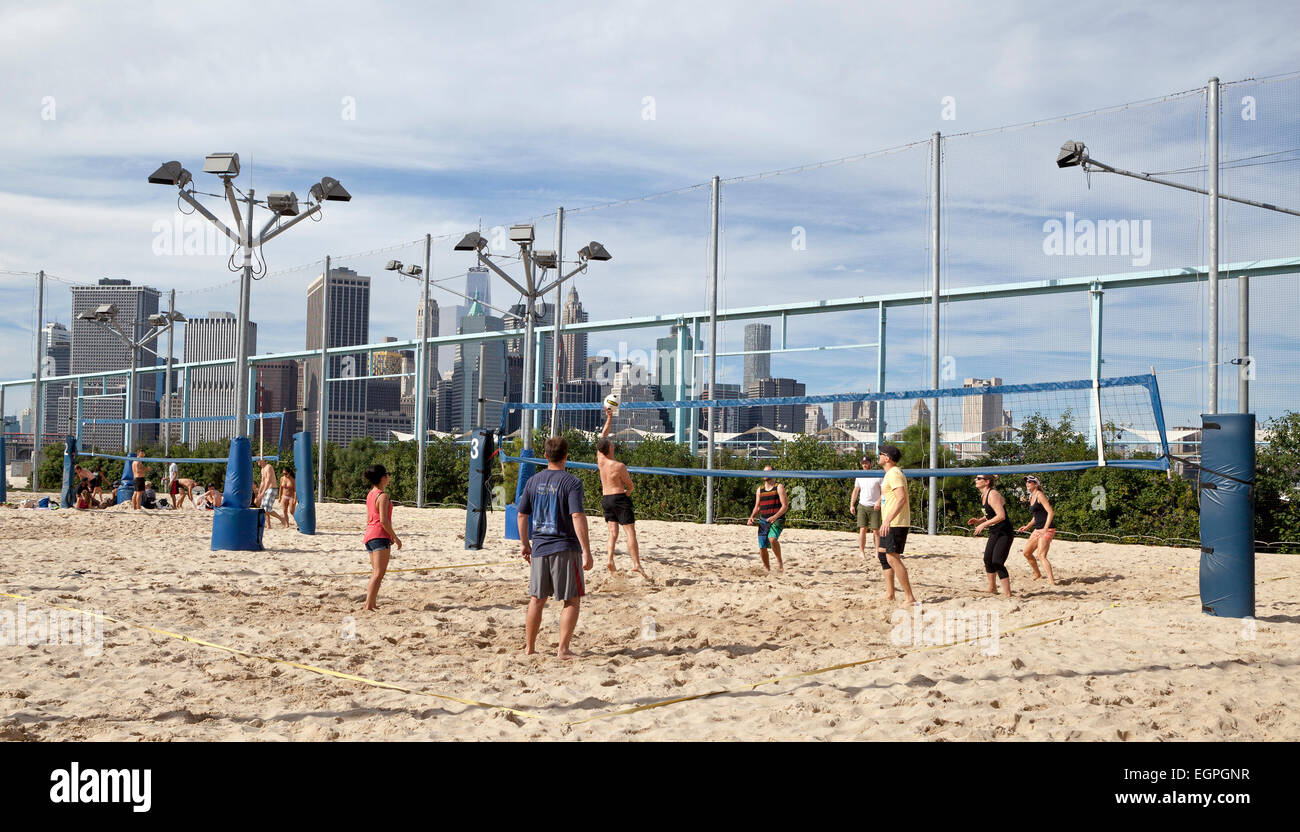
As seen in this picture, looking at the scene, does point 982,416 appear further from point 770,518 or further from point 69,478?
point 69,478

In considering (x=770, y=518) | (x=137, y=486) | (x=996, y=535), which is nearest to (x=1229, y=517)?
(x=996, y=535)

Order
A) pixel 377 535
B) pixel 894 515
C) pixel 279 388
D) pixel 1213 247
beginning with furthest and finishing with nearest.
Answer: pixel 279 388 → pixel 1213 247 → pixel 894 515 → pixel 377 535

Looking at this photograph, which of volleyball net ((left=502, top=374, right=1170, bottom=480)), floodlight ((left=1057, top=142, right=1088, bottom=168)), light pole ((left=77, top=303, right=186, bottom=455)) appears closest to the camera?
volleyball net ((left=502, top=374, right=1170, bottom=480))

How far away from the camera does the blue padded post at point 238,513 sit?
34.9 feet

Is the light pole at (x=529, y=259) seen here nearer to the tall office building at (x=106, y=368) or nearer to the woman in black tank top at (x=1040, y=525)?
the woman in black tank top at (x=1040, y=525)

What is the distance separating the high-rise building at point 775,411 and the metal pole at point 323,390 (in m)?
11.0

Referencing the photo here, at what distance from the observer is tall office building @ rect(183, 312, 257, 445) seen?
94.5 ft

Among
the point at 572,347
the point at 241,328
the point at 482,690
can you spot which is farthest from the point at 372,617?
the point at 572,347

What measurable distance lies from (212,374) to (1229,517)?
103 feet

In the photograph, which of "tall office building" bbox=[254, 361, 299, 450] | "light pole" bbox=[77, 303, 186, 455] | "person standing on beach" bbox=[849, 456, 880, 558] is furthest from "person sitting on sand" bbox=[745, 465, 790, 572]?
"tall office building" bbox=[254, 361, 299, 450]

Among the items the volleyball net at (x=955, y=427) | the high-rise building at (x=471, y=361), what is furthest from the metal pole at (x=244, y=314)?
the high-rise building at (x=471, y=361)

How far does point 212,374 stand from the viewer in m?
31.5

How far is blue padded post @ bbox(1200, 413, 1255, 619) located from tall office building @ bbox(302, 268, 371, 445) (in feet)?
66.0

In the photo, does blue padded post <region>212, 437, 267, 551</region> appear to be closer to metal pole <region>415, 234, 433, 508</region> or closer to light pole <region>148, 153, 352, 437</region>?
light pole <region>148, 153, 352, 437</region>
